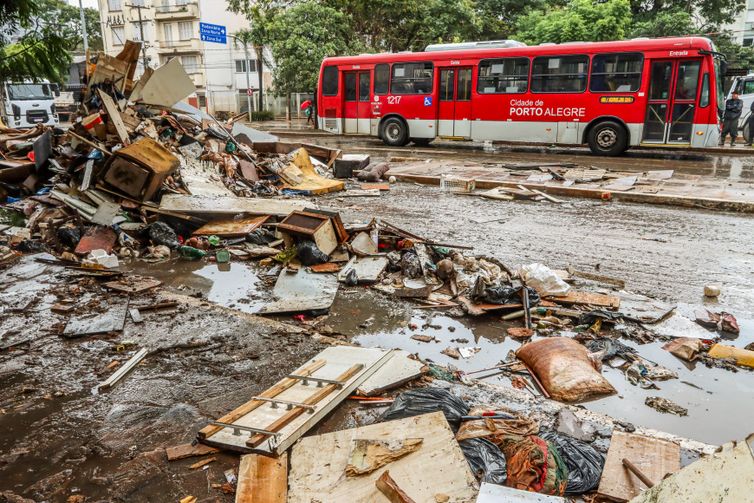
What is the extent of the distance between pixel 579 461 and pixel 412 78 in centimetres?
1748

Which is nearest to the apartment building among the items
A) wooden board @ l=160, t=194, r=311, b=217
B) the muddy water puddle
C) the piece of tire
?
the piece of tire

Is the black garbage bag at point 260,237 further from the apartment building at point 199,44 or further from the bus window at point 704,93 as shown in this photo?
the apartment building at point 199,44

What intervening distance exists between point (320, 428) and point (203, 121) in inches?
429

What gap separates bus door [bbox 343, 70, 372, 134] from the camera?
20.0 meters

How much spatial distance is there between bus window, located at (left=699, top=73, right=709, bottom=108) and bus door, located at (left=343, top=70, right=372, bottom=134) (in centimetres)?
1069

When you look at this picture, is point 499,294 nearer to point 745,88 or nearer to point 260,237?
point 260,237

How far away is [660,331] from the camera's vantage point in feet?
16.0

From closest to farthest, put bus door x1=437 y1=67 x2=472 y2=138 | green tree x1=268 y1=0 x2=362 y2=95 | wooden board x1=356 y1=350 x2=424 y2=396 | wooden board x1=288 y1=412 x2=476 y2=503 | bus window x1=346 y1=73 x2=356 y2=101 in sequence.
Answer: wooden board x1=288 y1=412 x2=476 y2=503 → wooden board x1=356 y1=350 x2=424 y2=396 → bus door x1=437 y1=67 x2=472 y2=138 → bus window x1=346 y1=73 x2=356 y2=101 → green tree x1=268 y1=0 x2=362 y2=95

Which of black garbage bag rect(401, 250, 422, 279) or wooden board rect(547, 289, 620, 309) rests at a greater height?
black garbage bag rect(401, 250, 422, 279)

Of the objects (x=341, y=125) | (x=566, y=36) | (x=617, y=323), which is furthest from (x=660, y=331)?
(x=566, y=36)

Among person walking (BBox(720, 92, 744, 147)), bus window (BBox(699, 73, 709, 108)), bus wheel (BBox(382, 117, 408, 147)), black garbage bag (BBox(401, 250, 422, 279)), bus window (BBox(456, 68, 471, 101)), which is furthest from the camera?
bus wheel (BBox(382, 117, 408, 147))

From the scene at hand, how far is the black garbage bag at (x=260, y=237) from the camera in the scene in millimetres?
7508

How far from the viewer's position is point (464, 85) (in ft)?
59.4

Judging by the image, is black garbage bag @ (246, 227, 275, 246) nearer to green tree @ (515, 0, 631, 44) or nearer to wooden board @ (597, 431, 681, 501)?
wooden board @ (597, 431, 681, 501)
